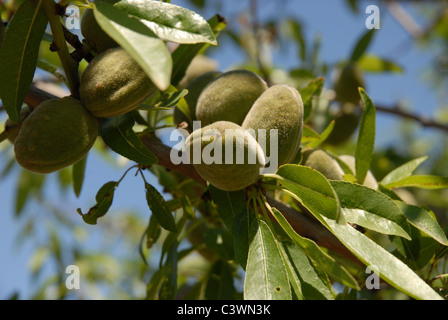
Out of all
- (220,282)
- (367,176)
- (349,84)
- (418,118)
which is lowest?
(220,282)

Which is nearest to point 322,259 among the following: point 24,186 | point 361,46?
point 361,46

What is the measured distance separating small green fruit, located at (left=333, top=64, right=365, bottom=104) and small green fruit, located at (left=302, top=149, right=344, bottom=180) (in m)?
1.16

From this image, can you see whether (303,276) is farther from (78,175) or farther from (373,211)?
(78,175)

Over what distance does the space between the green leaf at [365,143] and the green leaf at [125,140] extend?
554mm

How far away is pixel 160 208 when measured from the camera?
1154 millimetres

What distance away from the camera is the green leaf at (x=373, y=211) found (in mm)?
954

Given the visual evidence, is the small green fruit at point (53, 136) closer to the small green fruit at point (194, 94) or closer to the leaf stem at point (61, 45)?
the leaf stem at point (61, 45)


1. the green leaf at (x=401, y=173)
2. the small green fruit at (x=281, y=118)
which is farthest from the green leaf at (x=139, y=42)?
the green leaf at (x=401, y=173)

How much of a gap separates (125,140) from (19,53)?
284 millimetres

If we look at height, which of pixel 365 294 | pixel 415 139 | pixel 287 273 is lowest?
pixel 415 139

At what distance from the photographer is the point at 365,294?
4.26 ft
